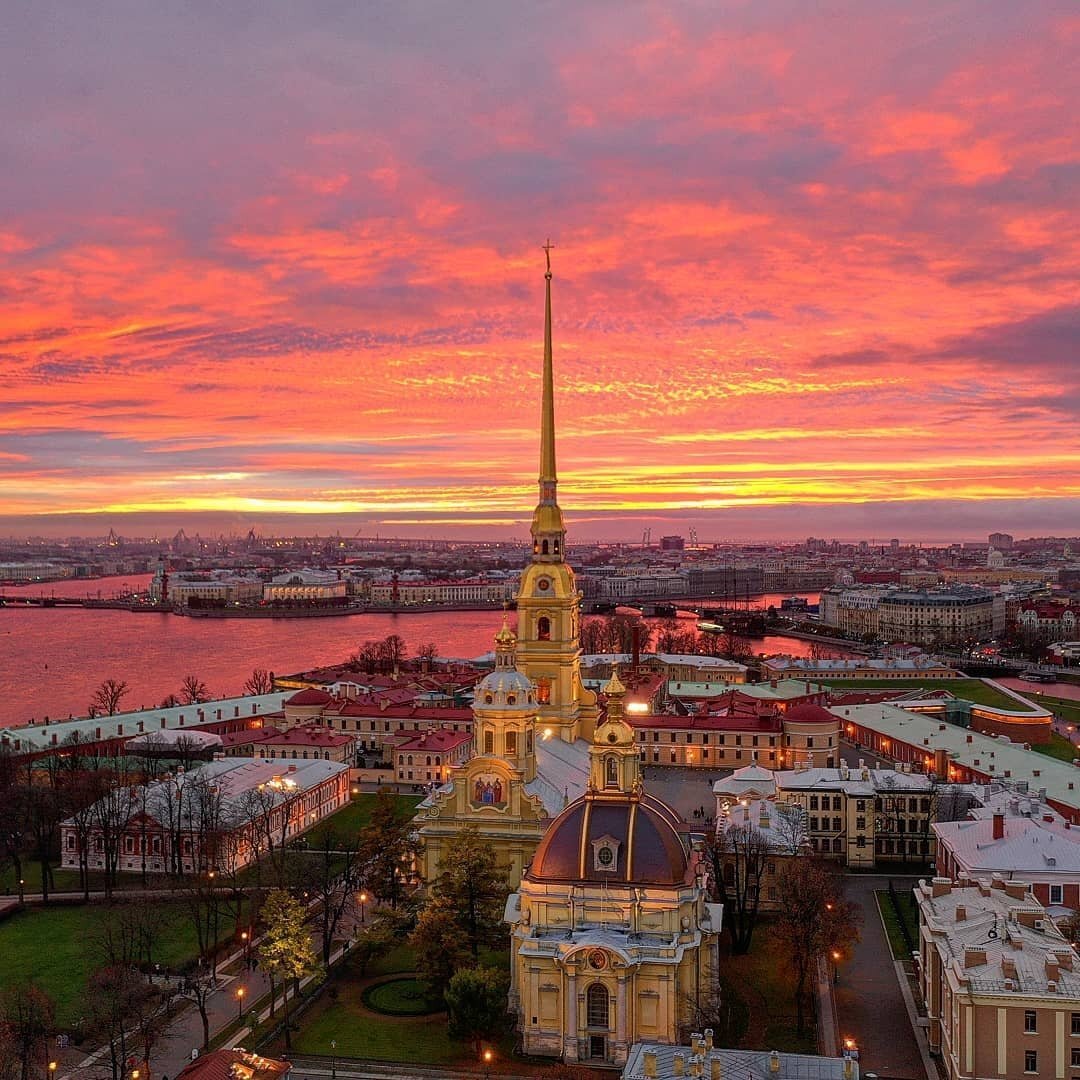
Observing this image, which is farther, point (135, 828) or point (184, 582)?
point (184, 582)

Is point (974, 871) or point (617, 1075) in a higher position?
point (974, 871)

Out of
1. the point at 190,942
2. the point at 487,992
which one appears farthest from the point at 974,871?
the point at 190,942

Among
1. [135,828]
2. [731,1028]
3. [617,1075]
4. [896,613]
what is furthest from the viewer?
[896,613]

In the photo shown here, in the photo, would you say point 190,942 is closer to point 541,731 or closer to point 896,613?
point 541,731

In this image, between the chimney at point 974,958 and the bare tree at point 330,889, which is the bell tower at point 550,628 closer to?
the bare tree at point 330,889

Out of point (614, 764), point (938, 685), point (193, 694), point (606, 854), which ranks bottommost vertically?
point (938, 685)

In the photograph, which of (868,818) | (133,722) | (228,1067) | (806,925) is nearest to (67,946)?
(228,1067)

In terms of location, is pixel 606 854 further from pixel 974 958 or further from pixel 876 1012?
pixel 974 958
